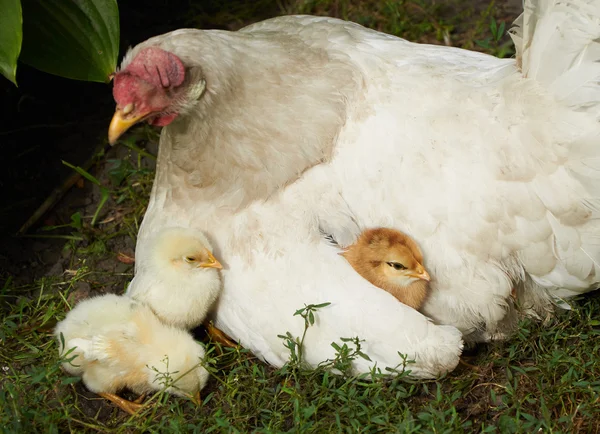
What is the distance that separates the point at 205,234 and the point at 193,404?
2.00 ft

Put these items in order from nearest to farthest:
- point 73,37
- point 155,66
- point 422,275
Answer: point 155,66, point 422,275, point 73,37

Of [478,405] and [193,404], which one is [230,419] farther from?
[478,405]

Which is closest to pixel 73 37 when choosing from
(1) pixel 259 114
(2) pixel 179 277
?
(1) pixel 259 114

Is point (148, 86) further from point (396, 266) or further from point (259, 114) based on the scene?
point (396, 266)

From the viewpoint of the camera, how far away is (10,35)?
2.63 meters

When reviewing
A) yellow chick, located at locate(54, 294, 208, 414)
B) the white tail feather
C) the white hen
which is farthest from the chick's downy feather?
the white tail feather

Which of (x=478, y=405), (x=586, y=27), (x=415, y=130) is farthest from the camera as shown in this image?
(x=478, y=405)

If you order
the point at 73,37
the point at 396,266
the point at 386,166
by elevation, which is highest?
the point at 73,37

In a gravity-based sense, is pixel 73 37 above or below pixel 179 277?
above

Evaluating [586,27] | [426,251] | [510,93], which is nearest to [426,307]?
[426,251]

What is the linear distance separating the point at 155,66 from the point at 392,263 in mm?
996

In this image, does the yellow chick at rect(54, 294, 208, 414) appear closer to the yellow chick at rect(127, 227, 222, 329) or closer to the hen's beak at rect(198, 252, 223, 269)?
the yellow chick at rect(127, 227, 222, 329)

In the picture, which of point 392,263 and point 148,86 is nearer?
point 148,86

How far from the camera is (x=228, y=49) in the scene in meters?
2.48
